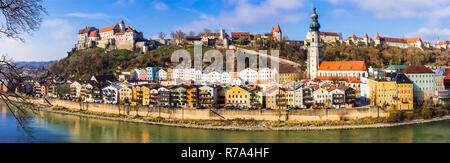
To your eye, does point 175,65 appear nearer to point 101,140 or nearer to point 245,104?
point 245,104

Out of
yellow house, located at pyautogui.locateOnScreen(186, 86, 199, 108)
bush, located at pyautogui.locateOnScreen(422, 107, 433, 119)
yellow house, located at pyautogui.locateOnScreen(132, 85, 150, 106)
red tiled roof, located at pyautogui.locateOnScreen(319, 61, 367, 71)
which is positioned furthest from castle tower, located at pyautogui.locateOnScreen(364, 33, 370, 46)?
yellow house, located at pyautogui.locateOnScreen(132, 85, 150, 106)

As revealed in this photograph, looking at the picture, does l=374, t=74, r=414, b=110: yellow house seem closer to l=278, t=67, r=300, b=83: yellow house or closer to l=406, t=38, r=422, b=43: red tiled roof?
l=278, t=67, r=300, b=83: yellow house

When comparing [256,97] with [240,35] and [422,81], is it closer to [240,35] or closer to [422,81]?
[422,81]

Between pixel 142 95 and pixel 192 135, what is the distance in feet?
18.9

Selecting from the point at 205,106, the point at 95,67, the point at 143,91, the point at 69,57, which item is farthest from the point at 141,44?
the point at 205,106

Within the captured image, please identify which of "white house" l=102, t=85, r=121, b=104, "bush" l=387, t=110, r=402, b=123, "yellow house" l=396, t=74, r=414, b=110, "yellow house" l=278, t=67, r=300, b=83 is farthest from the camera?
"yellow house" l=278, t=67, r=300, b=83

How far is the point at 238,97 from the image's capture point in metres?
14.6

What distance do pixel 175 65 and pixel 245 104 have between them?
490 inches

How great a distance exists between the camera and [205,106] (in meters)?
14.4

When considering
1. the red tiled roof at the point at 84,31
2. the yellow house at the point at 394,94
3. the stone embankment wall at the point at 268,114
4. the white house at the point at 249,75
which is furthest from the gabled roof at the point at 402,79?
the red tiled roof at the point at 84,31

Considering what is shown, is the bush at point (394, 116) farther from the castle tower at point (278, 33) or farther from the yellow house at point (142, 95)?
the castle tower at point (278, 33)

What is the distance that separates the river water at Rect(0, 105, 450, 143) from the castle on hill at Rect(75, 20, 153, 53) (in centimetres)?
1847

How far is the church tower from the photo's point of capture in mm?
20797

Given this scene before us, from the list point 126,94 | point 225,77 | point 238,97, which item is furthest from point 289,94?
point 126,94
